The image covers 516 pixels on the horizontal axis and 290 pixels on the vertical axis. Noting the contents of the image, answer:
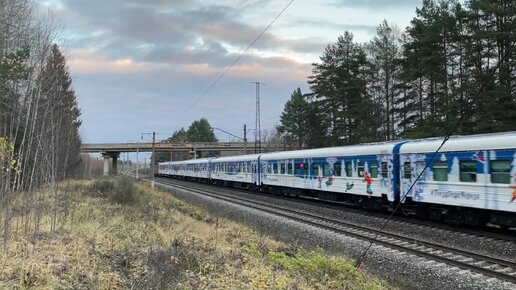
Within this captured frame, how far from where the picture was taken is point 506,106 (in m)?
28.3

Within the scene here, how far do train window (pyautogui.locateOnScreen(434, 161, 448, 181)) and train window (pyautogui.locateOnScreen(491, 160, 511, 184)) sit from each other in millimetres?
2016

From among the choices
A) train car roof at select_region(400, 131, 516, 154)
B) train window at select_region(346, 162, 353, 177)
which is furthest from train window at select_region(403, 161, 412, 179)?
train window at select_region(346, 162, 353, 177)

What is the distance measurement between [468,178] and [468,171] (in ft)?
0.69

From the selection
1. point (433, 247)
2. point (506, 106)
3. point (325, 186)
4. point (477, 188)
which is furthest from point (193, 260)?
point (506, 106)

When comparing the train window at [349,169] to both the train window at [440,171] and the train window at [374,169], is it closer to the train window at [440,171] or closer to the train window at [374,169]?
the train window at [374,169]

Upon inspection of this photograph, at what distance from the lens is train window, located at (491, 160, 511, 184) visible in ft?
44.1

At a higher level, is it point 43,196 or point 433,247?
point 43,196

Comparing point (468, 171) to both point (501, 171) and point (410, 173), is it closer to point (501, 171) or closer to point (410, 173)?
point (501, 171)

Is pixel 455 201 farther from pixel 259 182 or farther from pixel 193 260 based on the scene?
pixel 259 182

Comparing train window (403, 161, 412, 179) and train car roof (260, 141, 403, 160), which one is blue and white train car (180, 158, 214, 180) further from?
train window (403, 161, 412, 179)

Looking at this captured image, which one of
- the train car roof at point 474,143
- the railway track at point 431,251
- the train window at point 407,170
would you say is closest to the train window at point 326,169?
the railway track at point 431,251

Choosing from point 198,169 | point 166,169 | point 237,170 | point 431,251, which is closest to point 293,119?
point 198,169

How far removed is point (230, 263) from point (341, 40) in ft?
161

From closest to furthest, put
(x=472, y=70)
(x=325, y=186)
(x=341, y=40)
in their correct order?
(x=325, y=186)
(x=472, y=70)
(x=341, y=40)
